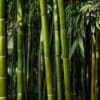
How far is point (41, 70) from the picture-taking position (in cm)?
495

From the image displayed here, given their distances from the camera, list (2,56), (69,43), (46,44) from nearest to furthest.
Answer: (2,56) < (46,44) < (69,43)

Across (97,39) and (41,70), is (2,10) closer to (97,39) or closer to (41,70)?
(97,39)

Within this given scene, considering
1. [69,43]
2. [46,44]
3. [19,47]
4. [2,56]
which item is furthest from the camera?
[69,43]

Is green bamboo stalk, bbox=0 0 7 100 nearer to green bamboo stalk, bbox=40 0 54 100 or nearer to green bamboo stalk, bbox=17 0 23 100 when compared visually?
green bamboo stalk, bbox=40 0 54 100

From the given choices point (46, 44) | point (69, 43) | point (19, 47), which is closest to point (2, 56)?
point (46, 44)

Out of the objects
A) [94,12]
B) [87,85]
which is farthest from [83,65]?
[94,12]

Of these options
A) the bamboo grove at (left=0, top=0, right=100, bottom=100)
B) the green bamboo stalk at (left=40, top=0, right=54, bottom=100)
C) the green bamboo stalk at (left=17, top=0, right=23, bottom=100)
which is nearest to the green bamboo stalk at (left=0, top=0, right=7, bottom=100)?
the green bamboo stalk at (left=40, top=0, right=54, bottom=100)

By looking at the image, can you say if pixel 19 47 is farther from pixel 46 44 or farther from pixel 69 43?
pixel 69 43

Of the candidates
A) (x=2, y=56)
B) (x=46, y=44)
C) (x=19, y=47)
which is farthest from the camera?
(x=19, y=47)

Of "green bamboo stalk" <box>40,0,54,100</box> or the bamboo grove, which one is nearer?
"green bamboo stalk" <box>40,0,54,100</box>

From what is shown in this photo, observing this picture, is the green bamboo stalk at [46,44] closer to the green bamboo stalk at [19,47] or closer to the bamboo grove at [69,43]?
the green bamboo stalk at [19,47]

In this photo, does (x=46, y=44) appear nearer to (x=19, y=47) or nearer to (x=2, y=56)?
(x=19, y=47)

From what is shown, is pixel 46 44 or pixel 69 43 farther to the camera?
pixel 69 43

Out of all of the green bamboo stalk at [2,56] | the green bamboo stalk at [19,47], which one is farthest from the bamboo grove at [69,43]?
the green bamboo stalk at [2,56]
